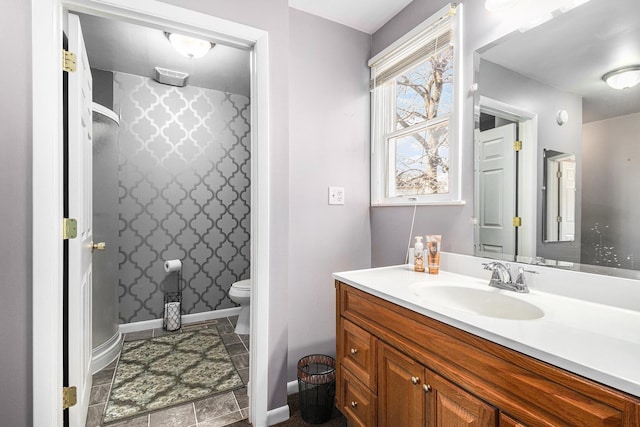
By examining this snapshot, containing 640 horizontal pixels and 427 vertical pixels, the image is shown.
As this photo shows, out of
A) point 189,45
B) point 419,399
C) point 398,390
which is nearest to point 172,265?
point 189,45

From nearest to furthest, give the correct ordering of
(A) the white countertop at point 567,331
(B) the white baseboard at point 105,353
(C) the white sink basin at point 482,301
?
(A) the white countertop at point 567,331 → (C) the white sink basin at point 482,301 → (B) the white baseboard at point 105,353

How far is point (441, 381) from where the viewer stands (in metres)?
0.97

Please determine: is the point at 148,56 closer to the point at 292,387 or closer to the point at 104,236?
the point at 104,236

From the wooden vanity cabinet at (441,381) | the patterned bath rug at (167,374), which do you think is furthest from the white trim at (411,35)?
the patterned bath rug at (167,374)

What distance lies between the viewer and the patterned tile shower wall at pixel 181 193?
284cm

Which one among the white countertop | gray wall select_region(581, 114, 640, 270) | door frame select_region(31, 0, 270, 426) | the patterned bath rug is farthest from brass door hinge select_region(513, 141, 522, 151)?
the patterned bath rug

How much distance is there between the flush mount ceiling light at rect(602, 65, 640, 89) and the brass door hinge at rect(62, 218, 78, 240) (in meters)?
2.22

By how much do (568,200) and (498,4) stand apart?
2.96 ft

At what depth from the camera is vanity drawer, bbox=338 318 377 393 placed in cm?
130

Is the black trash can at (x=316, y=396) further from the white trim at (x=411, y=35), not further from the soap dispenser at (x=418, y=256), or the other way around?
the white trim at (x=411, y=35)

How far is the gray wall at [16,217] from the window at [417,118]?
1.82 metres

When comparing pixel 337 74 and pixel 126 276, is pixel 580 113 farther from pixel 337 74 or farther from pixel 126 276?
pixel 126 276

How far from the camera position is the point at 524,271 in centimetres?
129

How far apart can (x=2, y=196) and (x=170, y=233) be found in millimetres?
1861
